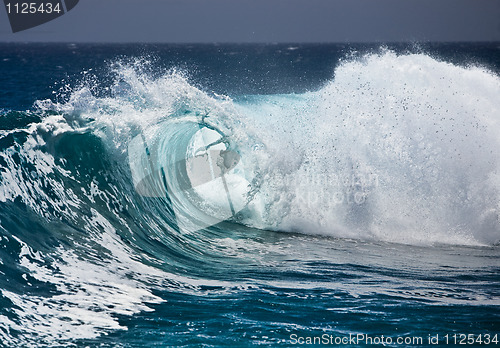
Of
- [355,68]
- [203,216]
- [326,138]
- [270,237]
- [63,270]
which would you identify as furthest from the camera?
[355,68]

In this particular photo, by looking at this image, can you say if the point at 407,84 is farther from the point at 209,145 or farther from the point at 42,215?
the point at 42,215

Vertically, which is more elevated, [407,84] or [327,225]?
[407,84]

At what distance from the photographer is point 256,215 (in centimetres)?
949

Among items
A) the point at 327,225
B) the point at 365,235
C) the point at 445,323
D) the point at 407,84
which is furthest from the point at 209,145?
the point at 445,323

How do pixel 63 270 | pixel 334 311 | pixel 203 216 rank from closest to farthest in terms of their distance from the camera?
pixel 334 311 < pixel 63 270 < pixel 203 216

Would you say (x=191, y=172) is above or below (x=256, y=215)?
above

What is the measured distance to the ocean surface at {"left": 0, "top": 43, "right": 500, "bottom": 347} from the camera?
5121mm

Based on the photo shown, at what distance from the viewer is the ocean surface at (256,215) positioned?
5121mm

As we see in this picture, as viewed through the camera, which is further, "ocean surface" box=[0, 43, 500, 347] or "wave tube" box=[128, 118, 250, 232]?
"wave tube" box=[128, 118, 250, 232]

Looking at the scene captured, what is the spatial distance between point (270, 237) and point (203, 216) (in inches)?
61.8

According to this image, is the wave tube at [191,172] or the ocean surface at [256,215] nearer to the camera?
the ocean surface at [256,215]

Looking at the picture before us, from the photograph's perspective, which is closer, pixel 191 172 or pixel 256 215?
pixel 256 215

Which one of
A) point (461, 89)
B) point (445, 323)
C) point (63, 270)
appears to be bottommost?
point (445, 323)

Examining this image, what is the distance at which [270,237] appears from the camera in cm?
870
